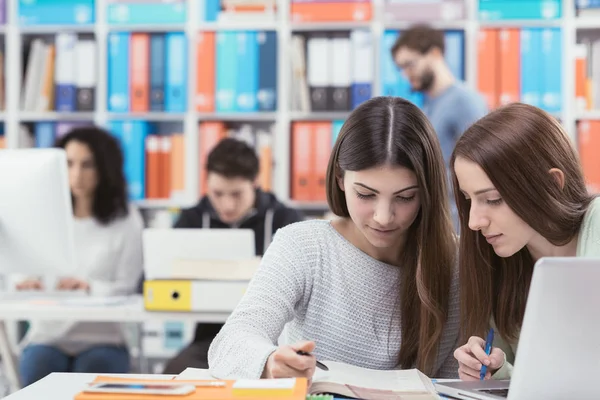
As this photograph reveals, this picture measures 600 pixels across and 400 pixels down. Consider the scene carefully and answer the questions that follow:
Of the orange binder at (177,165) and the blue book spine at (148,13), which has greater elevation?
the blue book spine at (148,13)

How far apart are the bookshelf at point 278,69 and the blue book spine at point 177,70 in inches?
1.2

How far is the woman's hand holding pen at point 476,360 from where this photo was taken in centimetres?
127

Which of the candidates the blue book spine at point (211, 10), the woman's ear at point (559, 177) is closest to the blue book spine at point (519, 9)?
the blue book spine at point (211, 10)

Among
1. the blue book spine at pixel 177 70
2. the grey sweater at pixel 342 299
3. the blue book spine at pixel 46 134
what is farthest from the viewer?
the blue book spine at pixel 46 134

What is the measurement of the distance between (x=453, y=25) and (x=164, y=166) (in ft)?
4.70

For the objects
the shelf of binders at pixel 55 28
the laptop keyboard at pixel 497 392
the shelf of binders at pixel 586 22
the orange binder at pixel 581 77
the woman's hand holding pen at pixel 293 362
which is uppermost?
the shelf of binders at pixel 55 28

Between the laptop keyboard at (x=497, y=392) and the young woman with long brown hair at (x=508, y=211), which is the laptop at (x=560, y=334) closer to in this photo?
the laptop keyboard at (x=497, y=392)

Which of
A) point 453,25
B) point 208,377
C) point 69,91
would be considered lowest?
point 208,377

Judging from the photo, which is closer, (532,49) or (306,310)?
(306,310)

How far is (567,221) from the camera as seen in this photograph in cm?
140

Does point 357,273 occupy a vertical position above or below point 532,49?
below

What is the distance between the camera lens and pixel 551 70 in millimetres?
3355

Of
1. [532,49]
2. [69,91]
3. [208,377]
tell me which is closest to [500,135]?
[208,377]

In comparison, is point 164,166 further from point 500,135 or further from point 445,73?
point 500,135
